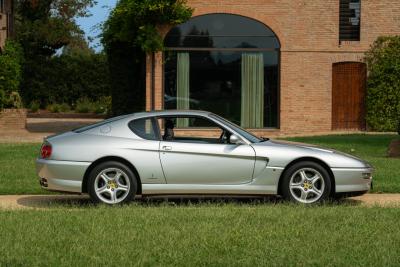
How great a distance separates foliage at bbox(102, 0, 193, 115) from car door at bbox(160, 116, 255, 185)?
14334 millimetres

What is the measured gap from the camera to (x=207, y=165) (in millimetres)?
10492

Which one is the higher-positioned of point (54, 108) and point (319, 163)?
point (319, 163)

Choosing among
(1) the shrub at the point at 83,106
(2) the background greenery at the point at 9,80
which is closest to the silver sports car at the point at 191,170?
(2) the background greenery at the point at 9,80

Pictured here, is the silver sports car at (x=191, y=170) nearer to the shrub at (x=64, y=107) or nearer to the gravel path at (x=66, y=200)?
the gravel path at (x=66, y=200)

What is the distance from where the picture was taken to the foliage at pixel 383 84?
2555 cm

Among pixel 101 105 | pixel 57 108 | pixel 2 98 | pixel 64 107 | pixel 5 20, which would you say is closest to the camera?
pixel 2 98

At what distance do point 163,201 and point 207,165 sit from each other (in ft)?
3.78

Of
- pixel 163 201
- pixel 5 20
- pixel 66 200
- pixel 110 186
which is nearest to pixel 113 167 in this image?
pixel 110 186

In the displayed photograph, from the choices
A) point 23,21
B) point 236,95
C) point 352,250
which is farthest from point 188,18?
point 23,21

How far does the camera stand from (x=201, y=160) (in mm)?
10500

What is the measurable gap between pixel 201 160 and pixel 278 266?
4.20 m

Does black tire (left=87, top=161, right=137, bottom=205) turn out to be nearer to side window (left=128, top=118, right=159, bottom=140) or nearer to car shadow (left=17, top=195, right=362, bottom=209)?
car shadow (left=17, top=195, right=362, bottom=209)

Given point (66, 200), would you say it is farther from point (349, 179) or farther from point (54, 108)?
point (54, 108)

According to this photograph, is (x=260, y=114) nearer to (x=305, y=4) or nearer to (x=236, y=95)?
Answer: (x=236, y=95)
